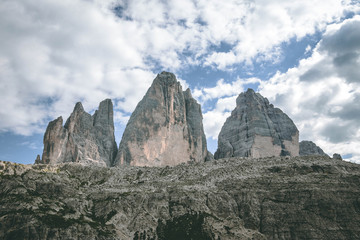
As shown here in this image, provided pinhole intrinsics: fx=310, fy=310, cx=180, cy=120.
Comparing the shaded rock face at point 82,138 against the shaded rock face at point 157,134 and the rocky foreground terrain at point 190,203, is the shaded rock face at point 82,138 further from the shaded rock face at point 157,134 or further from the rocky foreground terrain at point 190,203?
the rocky foreground terrain at point 190,203

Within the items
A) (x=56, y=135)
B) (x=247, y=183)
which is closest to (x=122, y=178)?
(x=56, y=135)

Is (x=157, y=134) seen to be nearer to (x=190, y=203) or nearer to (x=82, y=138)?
(x=82, y=138)

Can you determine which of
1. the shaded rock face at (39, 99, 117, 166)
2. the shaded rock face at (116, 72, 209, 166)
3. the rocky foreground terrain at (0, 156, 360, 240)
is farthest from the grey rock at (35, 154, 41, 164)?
the shaded rock face at (116, 72, 209, 166)

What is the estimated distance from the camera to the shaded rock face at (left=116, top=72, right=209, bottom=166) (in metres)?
171

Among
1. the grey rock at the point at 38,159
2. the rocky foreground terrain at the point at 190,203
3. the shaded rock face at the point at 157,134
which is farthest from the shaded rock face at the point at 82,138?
the rocky foreground terrain at the point at 190,203

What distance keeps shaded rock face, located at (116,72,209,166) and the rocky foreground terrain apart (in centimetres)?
3843

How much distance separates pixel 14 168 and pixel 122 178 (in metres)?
42.0

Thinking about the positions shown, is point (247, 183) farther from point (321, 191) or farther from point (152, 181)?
point (152, 181)

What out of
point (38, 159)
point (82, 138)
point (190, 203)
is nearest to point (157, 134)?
point (82, 138)

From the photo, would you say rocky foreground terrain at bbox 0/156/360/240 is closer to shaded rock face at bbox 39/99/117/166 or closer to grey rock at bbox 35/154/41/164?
grey rock at bbox 35/154/41/164

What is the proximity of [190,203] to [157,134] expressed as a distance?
2947 inches

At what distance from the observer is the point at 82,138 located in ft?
541

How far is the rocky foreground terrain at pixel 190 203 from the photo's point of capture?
92.0 m

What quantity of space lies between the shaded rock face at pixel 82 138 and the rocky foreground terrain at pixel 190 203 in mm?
20580
